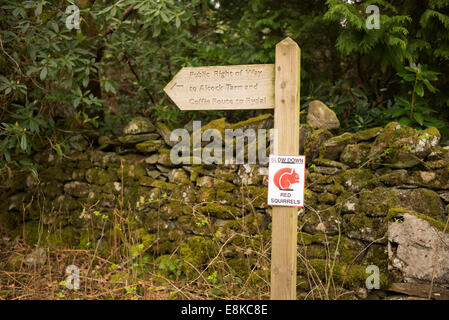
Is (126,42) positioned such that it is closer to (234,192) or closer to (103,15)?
(103,15)

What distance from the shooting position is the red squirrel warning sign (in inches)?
103

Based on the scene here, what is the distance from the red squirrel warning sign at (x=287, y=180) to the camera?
8.61 feet

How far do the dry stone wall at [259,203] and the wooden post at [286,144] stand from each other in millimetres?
614

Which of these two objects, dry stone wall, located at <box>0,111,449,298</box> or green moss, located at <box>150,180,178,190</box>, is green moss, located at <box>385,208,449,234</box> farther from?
green moss, located at <box>150,180,178,190</box>

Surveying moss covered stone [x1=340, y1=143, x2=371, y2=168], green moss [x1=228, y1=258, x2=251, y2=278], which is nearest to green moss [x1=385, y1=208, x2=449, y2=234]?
moss covered stone [x1=340, y1=143, x2=371, y2=168]

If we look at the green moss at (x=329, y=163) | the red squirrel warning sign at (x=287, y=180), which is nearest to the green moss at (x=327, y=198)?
the green moss at (x=329, y=163)

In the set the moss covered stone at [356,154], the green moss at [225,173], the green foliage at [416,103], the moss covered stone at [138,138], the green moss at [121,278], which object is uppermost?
the green foliage at [416,103]

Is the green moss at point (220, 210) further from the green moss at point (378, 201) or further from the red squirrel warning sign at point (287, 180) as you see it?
the red squirrel warning sign at point (287, 180)

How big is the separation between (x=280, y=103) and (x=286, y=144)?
298 millimetres

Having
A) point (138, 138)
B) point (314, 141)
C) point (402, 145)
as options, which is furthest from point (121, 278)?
point (402, 145)

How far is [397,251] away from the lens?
3.24 meters

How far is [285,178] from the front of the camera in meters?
2.64

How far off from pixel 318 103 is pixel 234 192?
4.65 ft

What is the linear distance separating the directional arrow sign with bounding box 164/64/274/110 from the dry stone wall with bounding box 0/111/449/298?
4.40ft
